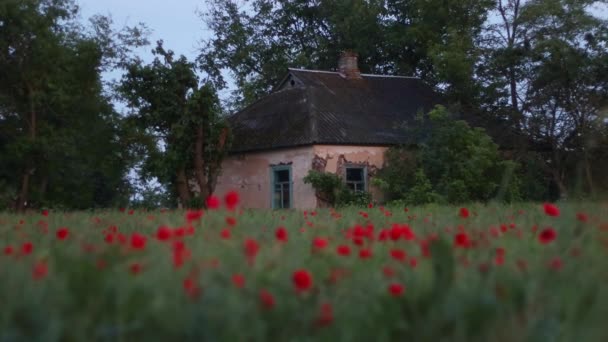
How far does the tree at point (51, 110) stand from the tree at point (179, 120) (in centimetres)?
254

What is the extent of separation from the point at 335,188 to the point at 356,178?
1518 millimetres

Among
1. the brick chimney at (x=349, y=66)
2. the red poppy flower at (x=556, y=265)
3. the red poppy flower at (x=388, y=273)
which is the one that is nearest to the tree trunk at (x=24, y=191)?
the brick chimney at (x=349, y=66)

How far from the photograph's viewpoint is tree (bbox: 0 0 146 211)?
79.9 feet

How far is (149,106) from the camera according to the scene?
82.1 feet

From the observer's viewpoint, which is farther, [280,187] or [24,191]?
[280,187]

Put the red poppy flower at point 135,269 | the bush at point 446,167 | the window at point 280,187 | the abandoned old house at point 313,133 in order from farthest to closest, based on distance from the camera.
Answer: the window at point 280,187 → the abandoned old house at point 313,133 → the bush at point 446,167 → the red poppy flower at point 135,269

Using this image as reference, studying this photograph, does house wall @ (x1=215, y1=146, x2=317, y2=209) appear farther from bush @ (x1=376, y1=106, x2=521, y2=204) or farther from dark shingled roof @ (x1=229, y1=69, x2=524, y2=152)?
bush @ (x1=376, y1=106, x2=521, y2=204)

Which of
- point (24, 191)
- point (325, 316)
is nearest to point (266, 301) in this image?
point (325, 316)

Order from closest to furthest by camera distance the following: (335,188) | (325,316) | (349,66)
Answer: (325,316), (335,188), (349,66)

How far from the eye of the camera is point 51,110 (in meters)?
25.6

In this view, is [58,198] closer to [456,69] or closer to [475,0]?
[456,69]

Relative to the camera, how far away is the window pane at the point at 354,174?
24.6 meters

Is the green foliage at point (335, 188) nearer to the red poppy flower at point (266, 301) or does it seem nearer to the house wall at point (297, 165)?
the house wall at point (297, 165)

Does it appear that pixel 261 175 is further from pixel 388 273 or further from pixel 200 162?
pixel 388 273
